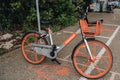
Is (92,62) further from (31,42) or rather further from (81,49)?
(31,42)

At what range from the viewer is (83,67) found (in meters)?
4.13

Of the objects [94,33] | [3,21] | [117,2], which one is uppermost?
[94,33]

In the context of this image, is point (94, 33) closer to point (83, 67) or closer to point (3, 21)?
point (83, 67)

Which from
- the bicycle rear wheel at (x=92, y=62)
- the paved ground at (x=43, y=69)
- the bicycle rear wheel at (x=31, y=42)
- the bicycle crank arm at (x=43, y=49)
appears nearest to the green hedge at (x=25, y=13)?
the paved ground at (x=43, y=69)

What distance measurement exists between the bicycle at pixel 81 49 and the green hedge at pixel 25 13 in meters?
2.12

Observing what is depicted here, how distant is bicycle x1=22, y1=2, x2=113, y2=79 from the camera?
3586 mm

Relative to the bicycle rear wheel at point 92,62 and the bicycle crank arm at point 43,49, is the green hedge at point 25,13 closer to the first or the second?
the bicycle crank arm at point 43,49

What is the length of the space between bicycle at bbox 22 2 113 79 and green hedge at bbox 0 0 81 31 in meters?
2.12

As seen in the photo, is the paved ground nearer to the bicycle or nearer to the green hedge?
the bicycle

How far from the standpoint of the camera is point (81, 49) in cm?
427

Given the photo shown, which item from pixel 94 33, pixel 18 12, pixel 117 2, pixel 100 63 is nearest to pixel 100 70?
pixel 100 63

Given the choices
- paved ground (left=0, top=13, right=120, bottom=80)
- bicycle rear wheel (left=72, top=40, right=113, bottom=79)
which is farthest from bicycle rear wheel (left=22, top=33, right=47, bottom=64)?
bicycle rear wheel (left=72, top=40, right=113, bottom=79)

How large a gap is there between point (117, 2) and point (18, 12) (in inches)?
Result: 298

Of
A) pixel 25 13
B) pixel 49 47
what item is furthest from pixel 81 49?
pixel 25 13
